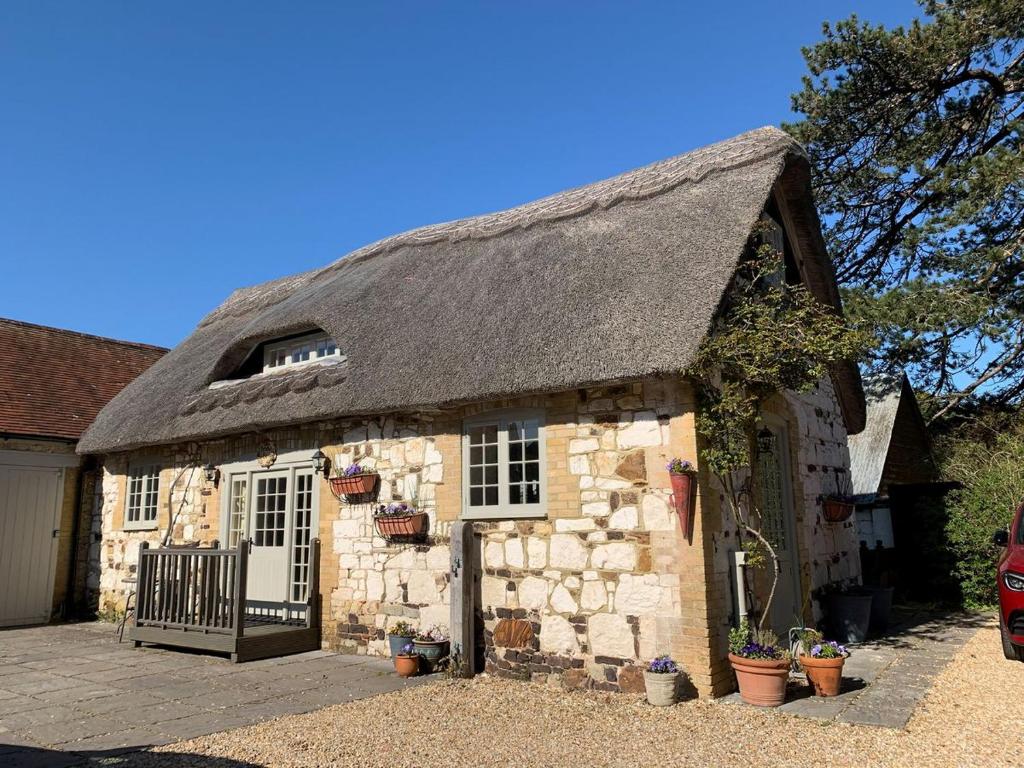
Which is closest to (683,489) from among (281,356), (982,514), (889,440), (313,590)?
(313,590)

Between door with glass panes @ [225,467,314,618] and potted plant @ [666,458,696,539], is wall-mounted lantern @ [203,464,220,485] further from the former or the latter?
potted plant @ [666,458,696,539]

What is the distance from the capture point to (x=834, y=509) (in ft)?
30.8

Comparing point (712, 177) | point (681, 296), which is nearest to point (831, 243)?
point (712, 177)

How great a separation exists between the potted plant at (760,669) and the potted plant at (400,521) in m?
3.38

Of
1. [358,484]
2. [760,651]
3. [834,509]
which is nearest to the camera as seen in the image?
[760,651]

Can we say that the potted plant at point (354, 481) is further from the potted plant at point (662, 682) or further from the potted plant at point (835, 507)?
the potted plant at point (835, 507)

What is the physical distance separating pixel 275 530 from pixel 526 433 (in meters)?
4.27

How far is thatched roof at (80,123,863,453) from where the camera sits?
22.4 feet

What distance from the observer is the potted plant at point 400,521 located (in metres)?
7.80

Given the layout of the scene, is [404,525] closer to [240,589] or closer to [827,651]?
[240,589]

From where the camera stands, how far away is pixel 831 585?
9234 millimetres

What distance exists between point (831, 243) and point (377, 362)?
12.5 meters

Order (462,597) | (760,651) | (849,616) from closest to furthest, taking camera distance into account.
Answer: (760,651) < (462,597) < (849,616)

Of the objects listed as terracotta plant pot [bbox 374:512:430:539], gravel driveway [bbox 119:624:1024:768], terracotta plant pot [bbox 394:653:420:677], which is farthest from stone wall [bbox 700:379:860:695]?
terracotta plant pot [bbox 374:512:430:539]
